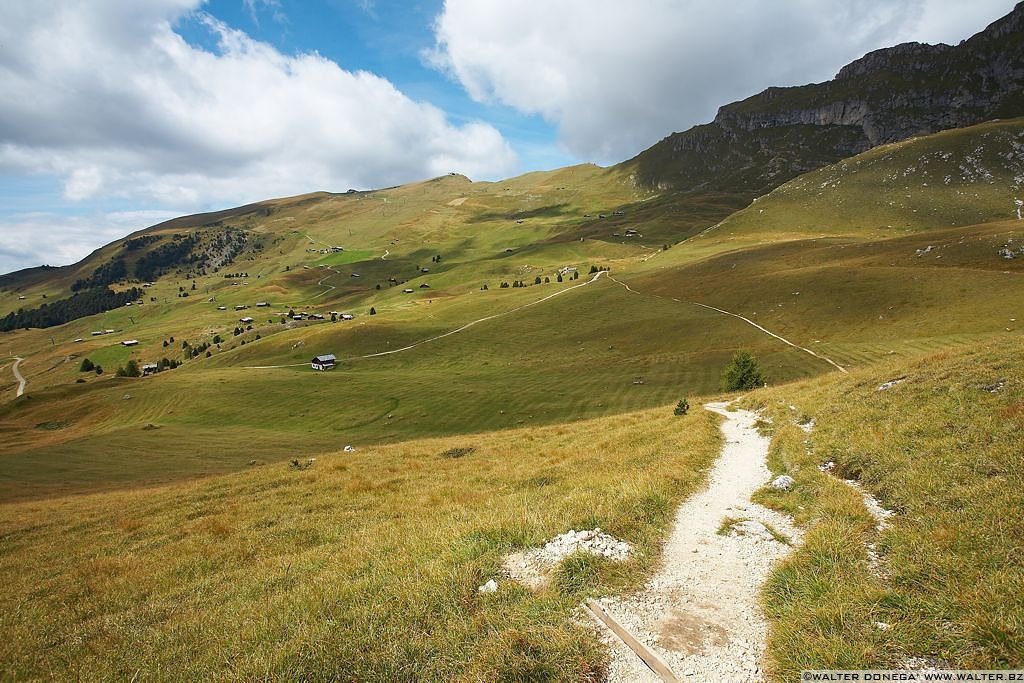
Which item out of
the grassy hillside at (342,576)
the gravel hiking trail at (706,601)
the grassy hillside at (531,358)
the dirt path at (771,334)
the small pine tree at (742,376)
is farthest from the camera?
the dirt path at (771,334)

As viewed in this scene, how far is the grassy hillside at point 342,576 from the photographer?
761 cm

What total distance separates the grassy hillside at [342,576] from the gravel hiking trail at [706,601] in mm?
528

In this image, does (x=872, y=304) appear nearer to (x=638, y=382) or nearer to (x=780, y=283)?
(x=780, y=283)

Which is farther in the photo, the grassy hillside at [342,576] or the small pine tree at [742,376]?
the small pine tree at [742,376]

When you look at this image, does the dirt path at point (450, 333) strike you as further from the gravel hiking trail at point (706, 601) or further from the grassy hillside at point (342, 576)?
the gravel hiking trail at point (706, 601)

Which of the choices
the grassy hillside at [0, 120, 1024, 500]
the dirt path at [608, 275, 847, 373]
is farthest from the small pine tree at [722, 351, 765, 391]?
the grassy hillside at [0, 120, 1024, 500]

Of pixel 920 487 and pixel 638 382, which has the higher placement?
pixel 920 487

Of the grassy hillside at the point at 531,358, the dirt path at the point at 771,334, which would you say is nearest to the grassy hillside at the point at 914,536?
the dirt path at the point at 771,334

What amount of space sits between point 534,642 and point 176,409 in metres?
120

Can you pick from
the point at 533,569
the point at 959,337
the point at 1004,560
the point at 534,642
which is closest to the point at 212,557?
the point at 533,569

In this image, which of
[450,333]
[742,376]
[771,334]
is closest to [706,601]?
[742,376]

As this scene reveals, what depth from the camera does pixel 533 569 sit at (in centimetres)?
966

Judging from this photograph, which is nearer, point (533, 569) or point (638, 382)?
point (533, 569)

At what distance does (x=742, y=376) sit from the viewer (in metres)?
55.8
